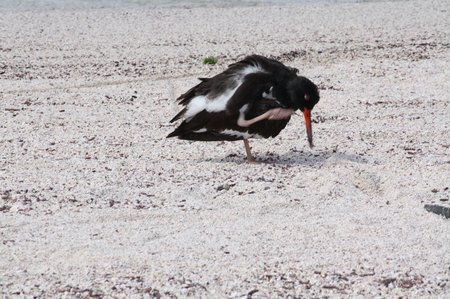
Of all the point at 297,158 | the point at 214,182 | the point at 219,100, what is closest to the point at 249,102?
the point at 219,100

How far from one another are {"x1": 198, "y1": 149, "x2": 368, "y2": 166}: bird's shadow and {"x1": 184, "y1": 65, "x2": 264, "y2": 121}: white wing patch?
501mm

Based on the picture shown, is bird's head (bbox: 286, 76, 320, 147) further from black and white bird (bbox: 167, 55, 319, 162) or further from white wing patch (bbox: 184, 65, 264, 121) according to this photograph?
white wing patch (bbox: 184, 65, 264, 121)

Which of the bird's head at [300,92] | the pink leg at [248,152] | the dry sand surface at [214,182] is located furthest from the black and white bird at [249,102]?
the dry sand surface at [214,182]

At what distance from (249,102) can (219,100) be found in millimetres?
291

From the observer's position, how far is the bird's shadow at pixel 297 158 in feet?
27.2

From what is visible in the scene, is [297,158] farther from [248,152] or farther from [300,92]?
[300,92]

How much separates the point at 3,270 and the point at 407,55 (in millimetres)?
9158

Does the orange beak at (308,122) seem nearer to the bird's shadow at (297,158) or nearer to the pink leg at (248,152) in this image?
the bird's shadow at (297,158)

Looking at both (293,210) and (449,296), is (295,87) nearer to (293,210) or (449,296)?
(293,210)

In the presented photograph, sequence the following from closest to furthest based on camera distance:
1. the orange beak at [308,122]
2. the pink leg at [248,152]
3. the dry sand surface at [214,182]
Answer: the dry sand surface at [214,182]
the orange beak at [308,122]
the pink leg at [248,152]

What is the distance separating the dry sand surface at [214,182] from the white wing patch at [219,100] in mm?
500

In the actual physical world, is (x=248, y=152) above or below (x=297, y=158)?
above

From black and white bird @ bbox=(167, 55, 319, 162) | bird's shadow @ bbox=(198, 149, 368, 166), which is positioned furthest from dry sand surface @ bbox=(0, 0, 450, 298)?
black and white bird @ bbox=(167, 55, 319, 162)

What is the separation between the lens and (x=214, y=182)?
7.63 meters
